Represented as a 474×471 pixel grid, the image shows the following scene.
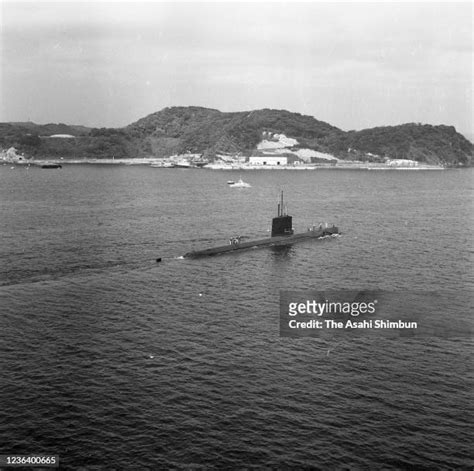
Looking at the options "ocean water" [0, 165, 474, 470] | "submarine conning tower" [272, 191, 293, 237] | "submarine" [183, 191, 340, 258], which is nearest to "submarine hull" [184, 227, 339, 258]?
"submarine" [183, 191, 340, 258]

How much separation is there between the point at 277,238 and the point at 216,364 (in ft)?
168

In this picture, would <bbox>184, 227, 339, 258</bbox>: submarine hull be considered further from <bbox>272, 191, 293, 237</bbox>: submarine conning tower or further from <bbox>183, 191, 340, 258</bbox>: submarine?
<bbox>272, 191, 293, 237</bbox>: submarine conning tower

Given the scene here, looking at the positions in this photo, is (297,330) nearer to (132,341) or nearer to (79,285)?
(132,341)

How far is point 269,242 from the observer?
92.3 m

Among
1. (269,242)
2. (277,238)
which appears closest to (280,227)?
(277,238)

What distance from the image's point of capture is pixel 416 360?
1813 inches

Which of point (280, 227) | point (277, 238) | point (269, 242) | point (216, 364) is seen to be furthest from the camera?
point (280, 227)

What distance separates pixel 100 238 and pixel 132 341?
46.8 metres

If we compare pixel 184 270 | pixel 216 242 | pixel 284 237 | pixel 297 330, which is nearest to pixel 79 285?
pixel 184 270

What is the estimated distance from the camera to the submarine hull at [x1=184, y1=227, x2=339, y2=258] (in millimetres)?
82625

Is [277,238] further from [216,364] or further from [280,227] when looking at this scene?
[216,364]

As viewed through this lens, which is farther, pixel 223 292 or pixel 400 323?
pixel 223 292

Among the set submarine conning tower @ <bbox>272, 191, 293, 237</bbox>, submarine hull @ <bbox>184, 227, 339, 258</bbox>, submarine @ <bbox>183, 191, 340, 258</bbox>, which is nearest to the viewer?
submarine hull @ <bbox>184, 227, 339, 258</bbox>

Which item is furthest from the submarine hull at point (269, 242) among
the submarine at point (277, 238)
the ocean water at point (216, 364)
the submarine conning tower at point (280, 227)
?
the ocean water at point (216, 364)
